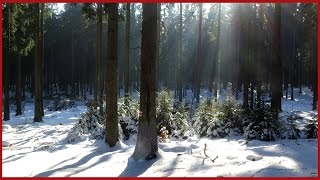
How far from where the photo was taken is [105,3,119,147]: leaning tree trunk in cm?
1108

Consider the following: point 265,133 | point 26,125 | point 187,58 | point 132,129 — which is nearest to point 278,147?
point 265,133

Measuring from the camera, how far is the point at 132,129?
46.8 feet

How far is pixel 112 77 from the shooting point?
1121 centimetres

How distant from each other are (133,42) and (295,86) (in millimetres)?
22868

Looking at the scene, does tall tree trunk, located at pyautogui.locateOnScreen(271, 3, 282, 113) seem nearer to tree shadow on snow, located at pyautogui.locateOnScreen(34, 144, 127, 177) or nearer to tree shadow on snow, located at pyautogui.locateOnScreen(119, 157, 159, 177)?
tree shadow on snow, located at pyautogui.locateOnScreen(34, 144, 127, 177)

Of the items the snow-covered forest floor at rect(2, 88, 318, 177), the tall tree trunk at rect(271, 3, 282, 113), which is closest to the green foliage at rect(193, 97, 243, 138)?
the tall tree trunk at rect(271, 3, 282, 113)

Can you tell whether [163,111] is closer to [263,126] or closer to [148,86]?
[263,126]

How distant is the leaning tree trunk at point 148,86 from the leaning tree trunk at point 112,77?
2.21m

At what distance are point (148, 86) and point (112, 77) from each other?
95.4 inches

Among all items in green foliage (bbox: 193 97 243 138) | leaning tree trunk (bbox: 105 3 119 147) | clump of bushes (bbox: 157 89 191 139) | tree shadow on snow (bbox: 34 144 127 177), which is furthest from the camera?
green foliage (bbox: 193 97 243 138)

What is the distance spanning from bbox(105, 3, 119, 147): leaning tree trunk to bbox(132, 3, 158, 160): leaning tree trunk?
2208 millimetres


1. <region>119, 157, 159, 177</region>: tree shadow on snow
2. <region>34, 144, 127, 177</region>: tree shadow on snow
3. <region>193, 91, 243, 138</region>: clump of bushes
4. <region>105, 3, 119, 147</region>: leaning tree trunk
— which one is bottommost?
<region>34, 144, 127, 177</region>: tree shadow on snow

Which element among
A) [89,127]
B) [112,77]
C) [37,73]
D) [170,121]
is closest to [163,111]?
[170,121]

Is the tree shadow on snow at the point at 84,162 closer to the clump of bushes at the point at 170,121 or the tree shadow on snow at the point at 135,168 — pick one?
the tree shadow on snow at the point at 135,168
